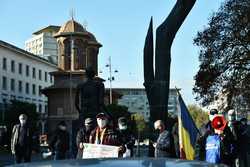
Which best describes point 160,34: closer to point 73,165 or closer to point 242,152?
point 242,152

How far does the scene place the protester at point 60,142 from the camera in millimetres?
16922

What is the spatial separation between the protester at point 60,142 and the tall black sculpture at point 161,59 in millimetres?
2835

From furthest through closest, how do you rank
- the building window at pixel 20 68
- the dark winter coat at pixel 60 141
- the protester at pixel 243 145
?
the building window at pixel 20 68
the dark winter coat at pixel 60 141
the protester at pixel 243 145

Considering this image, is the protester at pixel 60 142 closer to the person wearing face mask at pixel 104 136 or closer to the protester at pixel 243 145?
the protester at pixel 243 145

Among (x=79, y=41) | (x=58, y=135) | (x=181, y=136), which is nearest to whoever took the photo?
(x=181, y=136)

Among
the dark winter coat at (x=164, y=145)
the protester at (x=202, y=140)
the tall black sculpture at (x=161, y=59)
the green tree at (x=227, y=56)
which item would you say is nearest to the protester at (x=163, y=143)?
the dark winter coat at (x=164, y=145)

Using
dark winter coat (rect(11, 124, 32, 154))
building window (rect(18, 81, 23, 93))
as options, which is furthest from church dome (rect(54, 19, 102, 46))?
dark winter coat (rect(11, 124, 32, 154))

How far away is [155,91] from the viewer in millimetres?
15305

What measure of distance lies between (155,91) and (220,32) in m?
34.0

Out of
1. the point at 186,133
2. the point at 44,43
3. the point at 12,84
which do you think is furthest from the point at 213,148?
the point at 44,43

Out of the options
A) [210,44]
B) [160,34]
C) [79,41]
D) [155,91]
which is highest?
[79,41]

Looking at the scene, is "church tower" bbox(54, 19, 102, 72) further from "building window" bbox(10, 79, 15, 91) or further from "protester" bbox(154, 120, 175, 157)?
"protester" bbox(154, 120, 175, 157)

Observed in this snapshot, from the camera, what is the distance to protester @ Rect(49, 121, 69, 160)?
55.5 feet

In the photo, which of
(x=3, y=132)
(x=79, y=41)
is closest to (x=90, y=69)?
(x=3, y=132)
